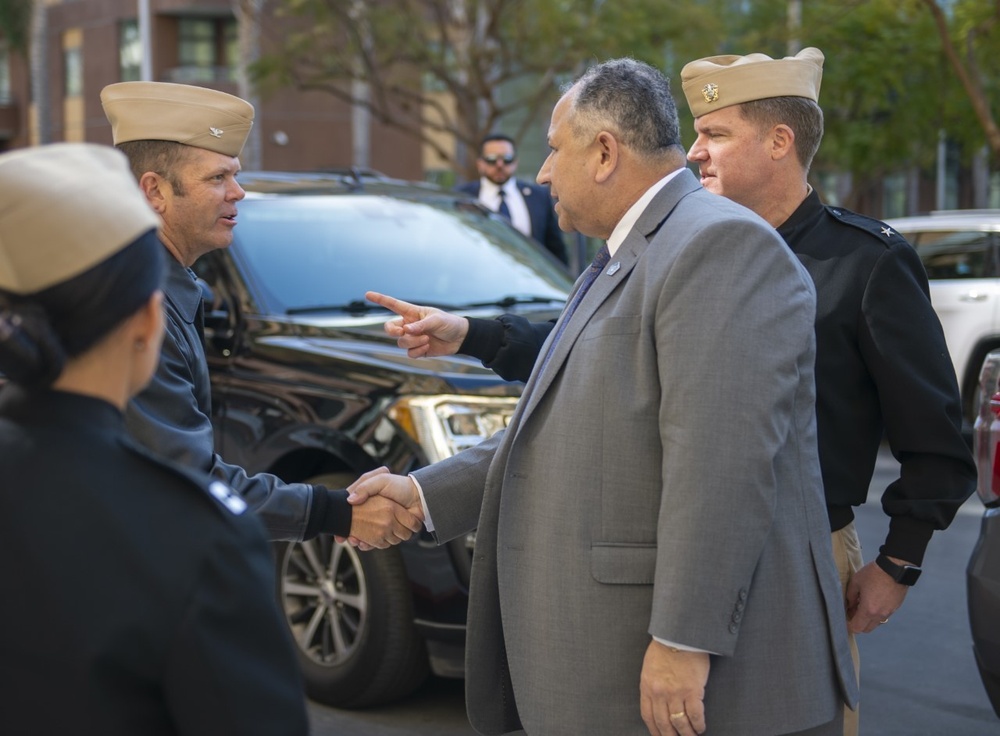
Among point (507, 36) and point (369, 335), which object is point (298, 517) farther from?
point (507, 36)

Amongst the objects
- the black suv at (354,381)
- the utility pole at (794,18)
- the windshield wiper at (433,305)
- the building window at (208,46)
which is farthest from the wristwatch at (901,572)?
the building window at (208,46)

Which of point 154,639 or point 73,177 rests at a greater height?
point 73,177

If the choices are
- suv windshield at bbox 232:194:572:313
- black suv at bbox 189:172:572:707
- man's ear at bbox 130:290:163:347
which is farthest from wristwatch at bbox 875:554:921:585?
suv windshield at bbox 232:194:572:313

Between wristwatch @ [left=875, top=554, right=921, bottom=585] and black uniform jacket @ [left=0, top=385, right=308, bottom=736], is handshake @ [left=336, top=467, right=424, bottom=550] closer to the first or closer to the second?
wristwatch @ [left=875, top=554, right=921, bottom=585]

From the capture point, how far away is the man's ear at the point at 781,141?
325cm

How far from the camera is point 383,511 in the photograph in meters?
3.32

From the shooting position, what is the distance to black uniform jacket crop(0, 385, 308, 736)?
5.18ft

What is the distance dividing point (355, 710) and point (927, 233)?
8.06 metres

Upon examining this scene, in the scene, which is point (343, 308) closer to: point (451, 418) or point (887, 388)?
point (451, 418)

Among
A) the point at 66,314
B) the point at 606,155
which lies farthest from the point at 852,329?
the point at 66,314

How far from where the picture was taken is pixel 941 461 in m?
3.10

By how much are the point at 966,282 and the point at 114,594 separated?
1085 cm

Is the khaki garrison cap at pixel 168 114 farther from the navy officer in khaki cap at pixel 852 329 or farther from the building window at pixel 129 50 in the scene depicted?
the building window at pixel 129 50

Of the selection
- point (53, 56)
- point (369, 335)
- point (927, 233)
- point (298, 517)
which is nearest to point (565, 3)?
point (927, 233)
